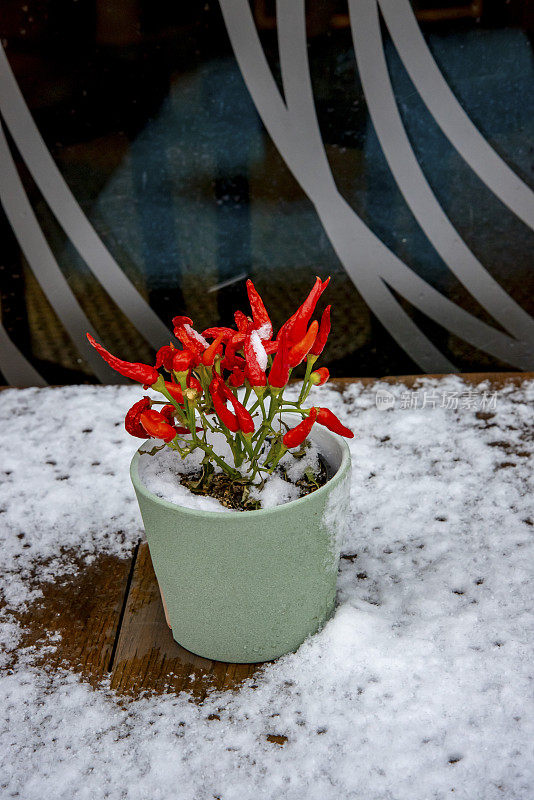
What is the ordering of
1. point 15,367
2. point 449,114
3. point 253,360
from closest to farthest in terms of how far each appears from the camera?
point 253,360 < point 449,114 < point 15,367

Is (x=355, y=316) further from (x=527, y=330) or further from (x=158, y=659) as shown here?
(x=158, y=659)

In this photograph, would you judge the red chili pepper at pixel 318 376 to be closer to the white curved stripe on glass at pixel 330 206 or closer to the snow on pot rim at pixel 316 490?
the snow on pot rim at pixel 316 490

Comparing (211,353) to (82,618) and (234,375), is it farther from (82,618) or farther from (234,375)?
(82,618)

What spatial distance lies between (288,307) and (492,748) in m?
0.83

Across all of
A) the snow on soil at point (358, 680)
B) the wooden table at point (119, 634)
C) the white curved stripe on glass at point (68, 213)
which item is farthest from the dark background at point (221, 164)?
the wooden table at point (119, 634)

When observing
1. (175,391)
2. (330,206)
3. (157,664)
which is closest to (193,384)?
(175,391)

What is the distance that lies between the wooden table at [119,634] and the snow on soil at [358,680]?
0.02 meters

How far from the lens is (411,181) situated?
45.6 inches

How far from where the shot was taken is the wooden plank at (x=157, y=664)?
600 mm

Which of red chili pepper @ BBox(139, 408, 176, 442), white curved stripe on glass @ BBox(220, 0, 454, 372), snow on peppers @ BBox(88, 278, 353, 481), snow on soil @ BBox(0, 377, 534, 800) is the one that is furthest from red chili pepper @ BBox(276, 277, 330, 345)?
white curved stripe on glass @ BBox(220, 0, 454, 372)

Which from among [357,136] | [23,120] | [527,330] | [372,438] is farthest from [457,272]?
[23,120]

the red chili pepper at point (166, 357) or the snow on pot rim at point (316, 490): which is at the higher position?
the red chili pepper at point (166, 357)

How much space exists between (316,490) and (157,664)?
22 centimetres

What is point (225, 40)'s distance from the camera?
110 centimetres
